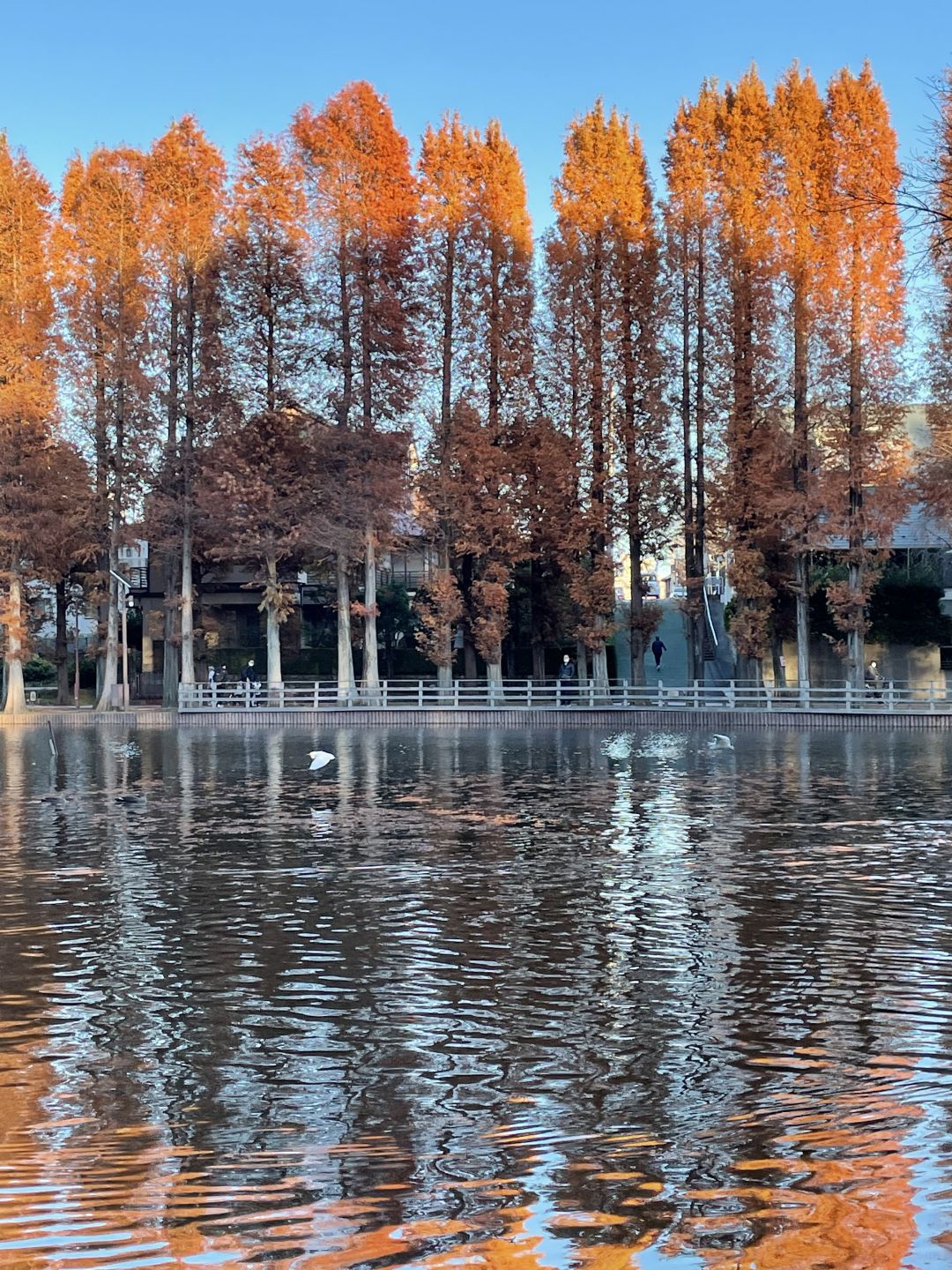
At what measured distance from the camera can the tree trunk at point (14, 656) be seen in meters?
48.4

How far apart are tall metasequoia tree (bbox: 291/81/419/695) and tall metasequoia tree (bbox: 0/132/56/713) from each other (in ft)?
31.3

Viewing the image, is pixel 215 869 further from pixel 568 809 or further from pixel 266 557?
pixel 266 557

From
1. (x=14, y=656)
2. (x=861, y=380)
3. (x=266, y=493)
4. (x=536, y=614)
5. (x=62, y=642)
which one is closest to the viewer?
(x=861, y=380)

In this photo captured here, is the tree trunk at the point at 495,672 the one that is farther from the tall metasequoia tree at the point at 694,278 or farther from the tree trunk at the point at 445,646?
the tall metasequoia tree at the point at 694,278

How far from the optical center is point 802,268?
4244cm

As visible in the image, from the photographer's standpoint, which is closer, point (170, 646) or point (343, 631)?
point (343, 631)

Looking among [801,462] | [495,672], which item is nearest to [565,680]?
[495,672]

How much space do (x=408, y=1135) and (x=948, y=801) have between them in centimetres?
1541

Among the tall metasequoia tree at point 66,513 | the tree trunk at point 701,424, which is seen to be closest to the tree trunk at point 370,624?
the tall metasequoia tree at point 66,513

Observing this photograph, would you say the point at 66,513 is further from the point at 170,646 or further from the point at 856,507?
the point at 856,507

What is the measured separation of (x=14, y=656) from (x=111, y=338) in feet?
35.4

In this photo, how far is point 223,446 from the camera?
47.1 metres

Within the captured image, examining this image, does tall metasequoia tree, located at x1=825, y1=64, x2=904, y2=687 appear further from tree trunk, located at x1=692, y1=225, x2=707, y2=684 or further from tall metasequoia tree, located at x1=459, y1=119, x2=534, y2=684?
tall metasequoia tree, located at x1=459, y1=119, x2=534, y2=684

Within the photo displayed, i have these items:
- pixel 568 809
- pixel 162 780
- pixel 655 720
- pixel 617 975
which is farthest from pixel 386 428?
pixel 617 975
